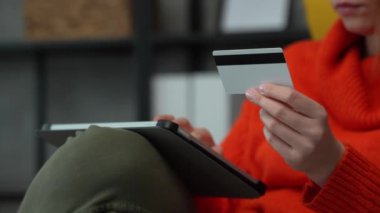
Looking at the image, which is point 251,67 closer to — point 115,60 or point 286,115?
point 286,115

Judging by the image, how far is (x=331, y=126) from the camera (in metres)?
1.06

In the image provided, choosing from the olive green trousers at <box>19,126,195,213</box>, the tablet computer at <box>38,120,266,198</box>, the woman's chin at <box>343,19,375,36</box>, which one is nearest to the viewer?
the olive green trousers at <box>19,126,195,213</box>

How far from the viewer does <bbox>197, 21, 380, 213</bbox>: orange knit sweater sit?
0.84 meters

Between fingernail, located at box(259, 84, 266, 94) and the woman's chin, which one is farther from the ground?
the woman's chin

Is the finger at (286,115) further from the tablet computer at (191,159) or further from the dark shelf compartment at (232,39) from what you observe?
the dark shelf compartment at (232,39)

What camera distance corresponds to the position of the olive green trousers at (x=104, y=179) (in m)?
0.71

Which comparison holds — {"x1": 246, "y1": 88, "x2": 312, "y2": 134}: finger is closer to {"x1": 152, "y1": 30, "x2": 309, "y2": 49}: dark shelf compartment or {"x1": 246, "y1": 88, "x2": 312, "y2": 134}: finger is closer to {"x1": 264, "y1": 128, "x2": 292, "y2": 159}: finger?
{"x1": 264, "y1": 128, "x2": 292, "y2": 159}: finger

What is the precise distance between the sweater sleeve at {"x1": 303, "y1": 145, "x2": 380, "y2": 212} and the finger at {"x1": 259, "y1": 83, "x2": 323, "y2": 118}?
95 millimetres

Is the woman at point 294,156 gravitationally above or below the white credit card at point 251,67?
below

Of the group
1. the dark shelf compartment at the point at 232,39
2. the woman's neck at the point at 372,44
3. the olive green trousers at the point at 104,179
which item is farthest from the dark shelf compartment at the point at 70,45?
the olive green trousers at the point at 104,179

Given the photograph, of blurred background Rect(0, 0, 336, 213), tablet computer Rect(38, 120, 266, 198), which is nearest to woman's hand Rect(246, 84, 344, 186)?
tablet computer Rect(38, 120, 266, 198)

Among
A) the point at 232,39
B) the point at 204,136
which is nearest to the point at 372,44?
the point at 204,136

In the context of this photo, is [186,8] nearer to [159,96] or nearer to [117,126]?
[159,96]

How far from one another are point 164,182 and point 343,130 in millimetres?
369
